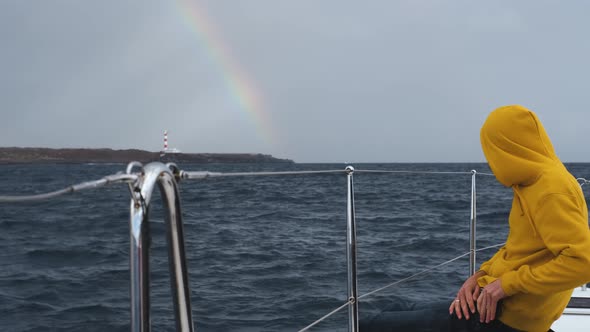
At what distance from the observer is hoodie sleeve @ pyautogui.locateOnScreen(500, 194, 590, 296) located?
1.11 metres

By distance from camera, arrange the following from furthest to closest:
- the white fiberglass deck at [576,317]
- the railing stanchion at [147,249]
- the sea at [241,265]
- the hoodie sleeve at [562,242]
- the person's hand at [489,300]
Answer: the sea at [241,265] → the white fiberglass deck at [576,317] → the person's hand at [489,300] → the hoodie sleeve at [562,242] → the railing stanchion at [147,249]

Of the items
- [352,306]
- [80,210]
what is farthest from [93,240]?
[352,306]

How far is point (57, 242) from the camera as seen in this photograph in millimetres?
10523

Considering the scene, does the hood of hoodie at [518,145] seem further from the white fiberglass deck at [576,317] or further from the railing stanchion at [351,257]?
the white fiberglass deck at [576,317]

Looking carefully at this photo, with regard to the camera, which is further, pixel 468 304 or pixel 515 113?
pixel 468 304

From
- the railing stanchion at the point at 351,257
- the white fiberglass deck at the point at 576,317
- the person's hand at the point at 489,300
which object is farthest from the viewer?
the white fiberglass deck at the point at 576,317

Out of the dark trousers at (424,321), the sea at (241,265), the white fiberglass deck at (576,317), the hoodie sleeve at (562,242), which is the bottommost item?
the sea at (241,265)

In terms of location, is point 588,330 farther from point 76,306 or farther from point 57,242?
point 57,242

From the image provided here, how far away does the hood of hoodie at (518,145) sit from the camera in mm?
1188

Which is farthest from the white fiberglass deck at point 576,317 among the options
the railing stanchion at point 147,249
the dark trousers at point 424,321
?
the railing stanchion at point 147,249

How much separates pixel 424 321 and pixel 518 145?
0.59 m

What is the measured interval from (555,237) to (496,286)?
0.65 feet

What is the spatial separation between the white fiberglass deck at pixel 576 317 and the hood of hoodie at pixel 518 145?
1.05m

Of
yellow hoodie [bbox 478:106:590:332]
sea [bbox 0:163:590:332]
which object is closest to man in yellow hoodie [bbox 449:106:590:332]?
yellow hoodie [bbox 478:106:590:332]
